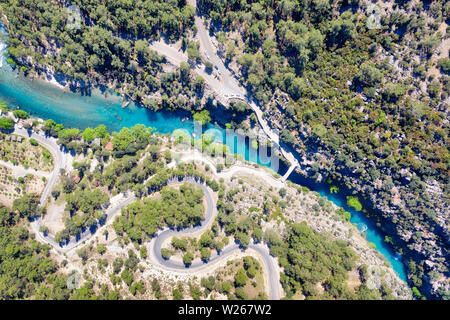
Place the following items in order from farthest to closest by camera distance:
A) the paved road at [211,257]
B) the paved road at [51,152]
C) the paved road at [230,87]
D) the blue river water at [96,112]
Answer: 1. the blue river water at [96,112]
2. the paved road at [230,87]
3. the paved road at [51,152]
4. the paved road at [211,257]

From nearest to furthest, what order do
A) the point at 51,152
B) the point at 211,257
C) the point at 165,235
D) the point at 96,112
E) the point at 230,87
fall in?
1. the point at 211,257
2. the point at 165,235
3. the point at 51,152
4. the point at 230,87
5. the point at 96,112

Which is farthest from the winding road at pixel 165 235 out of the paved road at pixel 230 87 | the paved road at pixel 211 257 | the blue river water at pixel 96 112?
the paved road at pixel 230 87

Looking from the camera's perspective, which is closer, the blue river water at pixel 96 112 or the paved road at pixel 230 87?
the paved road at pixel 230 87

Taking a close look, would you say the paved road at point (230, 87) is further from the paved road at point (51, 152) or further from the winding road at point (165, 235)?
the paved road at point (51, 152)

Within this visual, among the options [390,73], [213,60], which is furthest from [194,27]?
[390,73]

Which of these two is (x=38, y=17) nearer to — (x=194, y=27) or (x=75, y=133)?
(x=75, y=133)

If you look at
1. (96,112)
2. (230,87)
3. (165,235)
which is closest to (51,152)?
(96,112)

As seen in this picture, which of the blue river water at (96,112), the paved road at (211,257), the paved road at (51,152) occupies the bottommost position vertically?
the paved road at (211,257)

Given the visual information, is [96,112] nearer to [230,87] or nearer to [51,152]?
[51,152]

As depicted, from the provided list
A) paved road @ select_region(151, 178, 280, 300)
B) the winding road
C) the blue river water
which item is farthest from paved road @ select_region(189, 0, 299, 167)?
paved road @ select_region(151, 178, 280, 300)

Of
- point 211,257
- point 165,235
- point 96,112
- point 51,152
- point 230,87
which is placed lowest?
point 211,257
